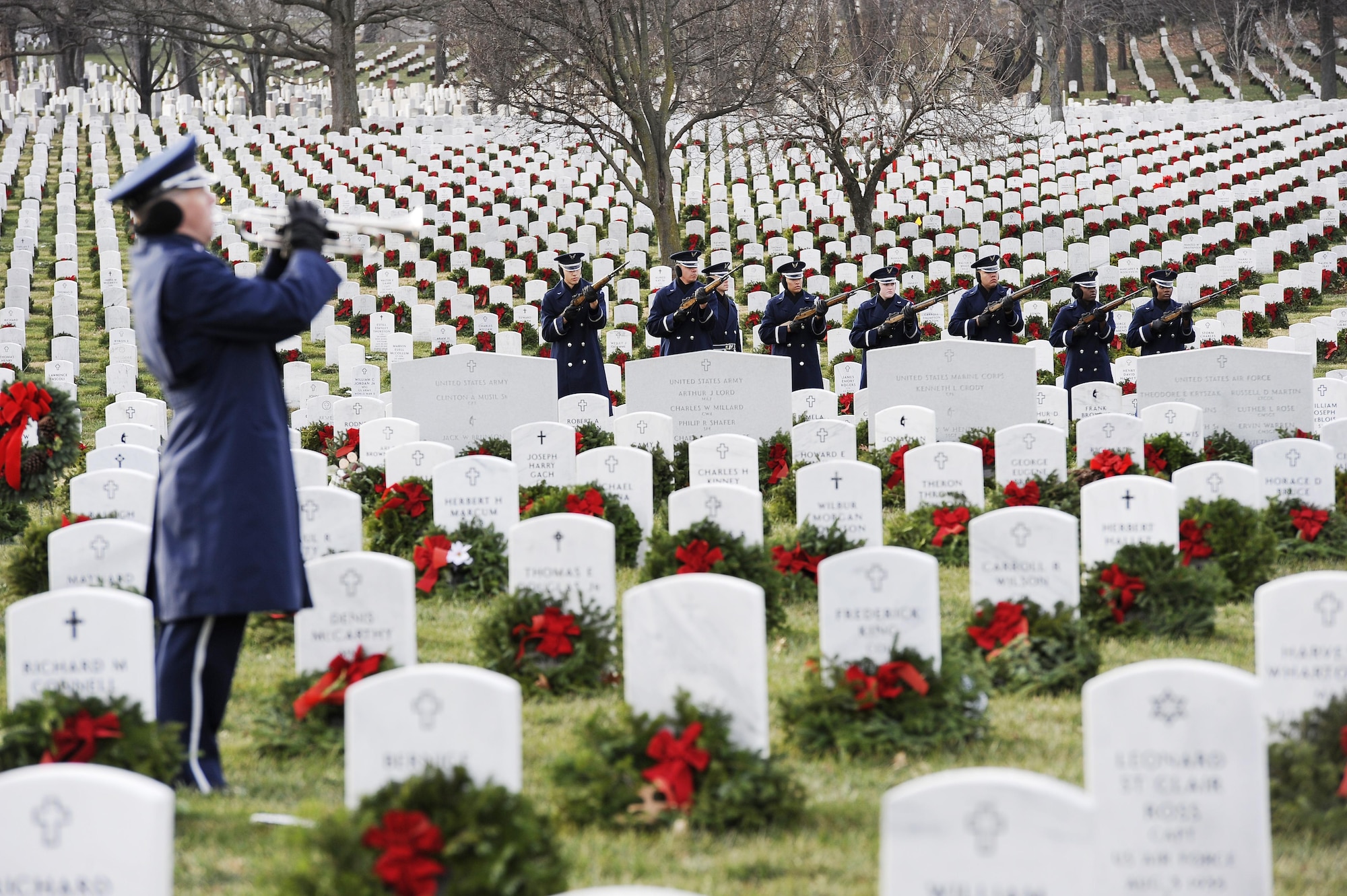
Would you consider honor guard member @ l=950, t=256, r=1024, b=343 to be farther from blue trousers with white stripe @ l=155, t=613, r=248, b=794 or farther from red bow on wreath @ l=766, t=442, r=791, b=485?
blue trousers with white stripe @ l=155, t=613, r=248, b=794

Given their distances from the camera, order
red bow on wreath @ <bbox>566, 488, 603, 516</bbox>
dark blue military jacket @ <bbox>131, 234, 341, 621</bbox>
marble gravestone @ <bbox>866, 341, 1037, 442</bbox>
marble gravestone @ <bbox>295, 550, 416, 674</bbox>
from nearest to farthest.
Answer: dark blue military jacket @ <bbox>131, 234, 341, 621</bbox> < marble gravestone @ <bbox>295, 550, 416, 674</bbox> < red bow on wreath @ <bbox>566, 488, 603, 516</bbox> < marble gravestone @ <bbox>866, 341, 1037, 442</bbox>

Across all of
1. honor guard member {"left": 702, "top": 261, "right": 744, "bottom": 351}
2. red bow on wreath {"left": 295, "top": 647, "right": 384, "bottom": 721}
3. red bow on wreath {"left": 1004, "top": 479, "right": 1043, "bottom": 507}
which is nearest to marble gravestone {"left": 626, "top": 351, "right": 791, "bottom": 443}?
honor guard member {"left": 702, "top": 261, "right": 744, "bottom": 351}

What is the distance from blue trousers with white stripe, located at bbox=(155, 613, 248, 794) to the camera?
4512mm

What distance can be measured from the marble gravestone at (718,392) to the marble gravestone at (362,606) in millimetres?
6247

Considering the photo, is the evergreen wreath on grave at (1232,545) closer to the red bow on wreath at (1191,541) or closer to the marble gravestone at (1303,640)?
the red bow on wreath at (1191,541)

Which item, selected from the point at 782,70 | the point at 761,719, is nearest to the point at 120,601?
the point at 761,719

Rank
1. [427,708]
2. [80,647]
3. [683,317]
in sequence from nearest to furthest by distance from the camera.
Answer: [427,708]
[80,647]
[683,317]

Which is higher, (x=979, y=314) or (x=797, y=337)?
(x=979, y=314)

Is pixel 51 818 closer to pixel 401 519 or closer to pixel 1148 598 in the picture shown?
pixel 1148 598

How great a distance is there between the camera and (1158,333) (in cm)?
1298

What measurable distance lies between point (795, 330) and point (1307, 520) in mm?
5646

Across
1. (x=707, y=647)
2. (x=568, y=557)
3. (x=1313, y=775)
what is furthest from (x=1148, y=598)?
(x=707, y=647)

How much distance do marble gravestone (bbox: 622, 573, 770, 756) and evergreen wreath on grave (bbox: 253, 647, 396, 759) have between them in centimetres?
104

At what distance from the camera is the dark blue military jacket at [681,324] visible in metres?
12.3
